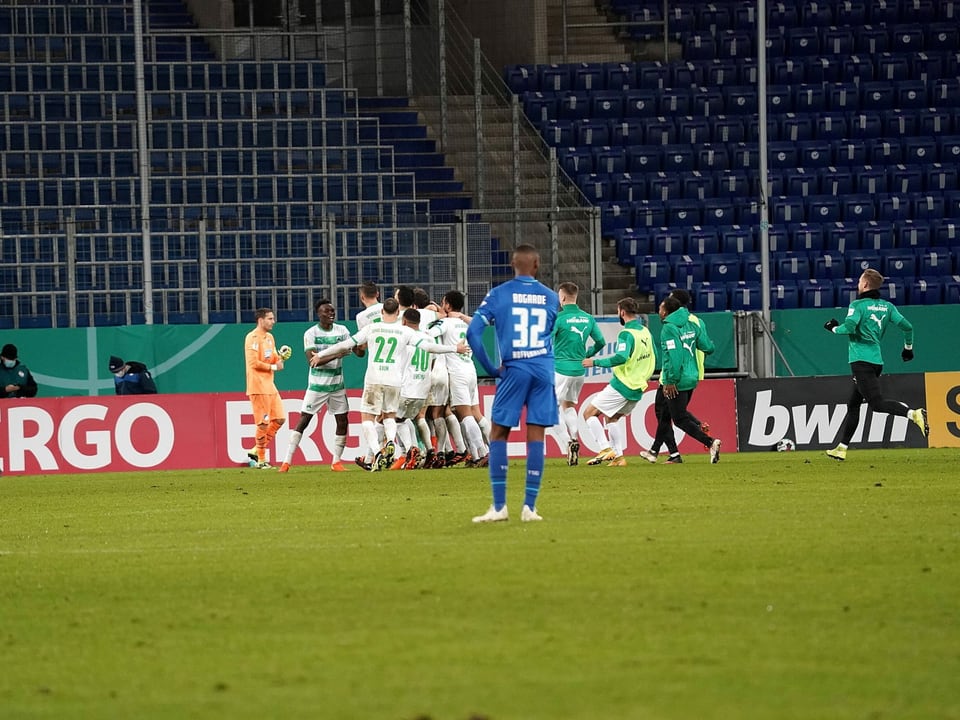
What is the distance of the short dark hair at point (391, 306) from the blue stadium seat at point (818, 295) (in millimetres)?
12568

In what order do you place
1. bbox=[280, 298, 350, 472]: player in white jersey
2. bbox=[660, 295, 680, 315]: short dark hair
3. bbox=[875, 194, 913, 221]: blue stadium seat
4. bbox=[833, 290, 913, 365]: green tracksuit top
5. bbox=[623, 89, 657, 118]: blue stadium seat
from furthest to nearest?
bbox=[623, 89, 657, 118]: blue stadium seat, bbox=[875, 194, 913, 221]: blue stadium seat, bbox=[280, 298, 350, 472]: player in white jersey, bbox=[660, 295, 680, 315]: short dark hair, bbox=[833, 290, 913, 365]: green tracksuit top

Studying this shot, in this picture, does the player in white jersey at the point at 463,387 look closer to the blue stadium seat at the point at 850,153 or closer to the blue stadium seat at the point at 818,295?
the blue stadium seat at the point at 818,295

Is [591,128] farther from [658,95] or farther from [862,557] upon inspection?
[862,557]

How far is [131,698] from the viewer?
229 inches

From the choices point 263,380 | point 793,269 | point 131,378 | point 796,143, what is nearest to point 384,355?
point 263,380

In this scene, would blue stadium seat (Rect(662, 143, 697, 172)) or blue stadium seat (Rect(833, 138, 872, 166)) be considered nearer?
blue stadium seat (Rect(662, 143, 697, 172))

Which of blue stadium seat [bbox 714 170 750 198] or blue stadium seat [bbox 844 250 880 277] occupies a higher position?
blue stadium seat [bbox 714 170 750 198]

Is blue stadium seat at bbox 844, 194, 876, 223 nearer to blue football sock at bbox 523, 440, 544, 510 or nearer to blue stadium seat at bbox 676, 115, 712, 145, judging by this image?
blue stadium seat at bbox 676, 115, 712, 145

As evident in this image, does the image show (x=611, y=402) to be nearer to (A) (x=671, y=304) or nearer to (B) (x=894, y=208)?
(A) (x=671, y=304)

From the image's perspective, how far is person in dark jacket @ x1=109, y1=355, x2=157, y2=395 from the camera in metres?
24.8

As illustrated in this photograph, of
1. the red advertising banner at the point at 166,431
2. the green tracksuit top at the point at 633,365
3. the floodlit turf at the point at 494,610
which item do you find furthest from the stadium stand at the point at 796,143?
the floodlit turf at the point at 494,610

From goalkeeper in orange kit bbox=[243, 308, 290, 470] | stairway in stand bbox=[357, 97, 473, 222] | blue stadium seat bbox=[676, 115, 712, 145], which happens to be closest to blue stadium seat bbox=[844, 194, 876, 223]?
blue stadium seat bbox=[676, 115, 712, 145]

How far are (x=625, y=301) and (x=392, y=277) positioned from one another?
688cm

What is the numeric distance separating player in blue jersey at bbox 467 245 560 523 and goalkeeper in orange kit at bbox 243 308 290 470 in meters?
10.9
